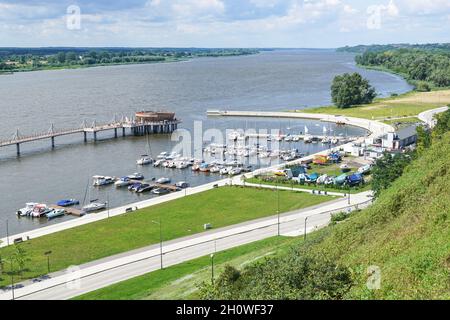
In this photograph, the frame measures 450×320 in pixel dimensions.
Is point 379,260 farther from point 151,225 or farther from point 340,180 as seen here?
point 340,180

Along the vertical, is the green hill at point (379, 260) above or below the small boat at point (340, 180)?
above

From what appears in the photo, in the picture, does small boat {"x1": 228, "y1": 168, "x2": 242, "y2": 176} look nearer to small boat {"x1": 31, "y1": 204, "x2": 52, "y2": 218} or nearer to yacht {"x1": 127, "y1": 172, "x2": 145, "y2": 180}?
yacht {"x1": 127, "y1": 172, "x2": 145, "y2": 180}

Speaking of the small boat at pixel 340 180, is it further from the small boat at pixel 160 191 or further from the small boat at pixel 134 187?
the small boat at pixel 134 187

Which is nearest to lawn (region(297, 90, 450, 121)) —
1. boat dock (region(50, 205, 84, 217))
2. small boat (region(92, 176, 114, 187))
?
small boat (region(92, 176, 114, 187))

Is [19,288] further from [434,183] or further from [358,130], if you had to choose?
[358,130]

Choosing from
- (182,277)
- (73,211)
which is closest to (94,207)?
(73,211)

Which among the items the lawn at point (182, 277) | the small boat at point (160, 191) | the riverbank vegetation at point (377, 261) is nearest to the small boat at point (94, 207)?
the small boat at point (160, 191)
